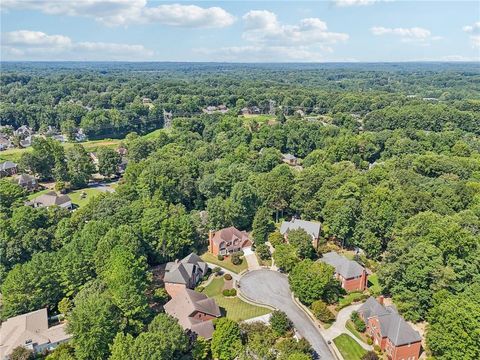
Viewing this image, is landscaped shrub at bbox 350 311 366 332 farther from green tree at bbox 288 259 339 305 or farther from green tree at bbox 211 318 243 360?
green tree at bbox 211 318 243 360

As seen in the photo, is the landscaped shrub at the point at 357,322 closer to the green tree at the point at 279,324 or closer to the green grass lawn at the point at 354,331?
the green grass lawn at the point at 354,331

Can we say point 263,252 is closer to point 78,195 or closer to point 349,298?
point 349,298

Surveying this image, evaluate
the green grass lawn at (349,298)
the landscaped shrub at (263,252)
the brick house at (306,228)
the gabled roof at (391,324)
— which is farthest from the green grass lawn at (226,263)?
the gabled roof at (391,324)

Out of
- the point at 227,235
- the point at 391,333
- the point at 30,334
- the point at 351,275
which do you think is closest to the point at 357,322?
the point at 391,333

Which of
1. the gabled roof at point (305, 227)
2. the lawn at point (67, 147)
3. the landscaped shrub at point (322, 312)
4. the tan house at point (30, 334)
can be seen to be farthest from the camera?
the lawn at point (67, 147)

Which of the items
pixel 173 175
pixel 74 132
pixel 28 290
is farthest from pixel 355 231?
pixel 74 132

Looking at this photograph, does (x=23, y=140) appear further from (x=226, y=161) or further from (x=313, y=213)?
(x=313, y=213)
